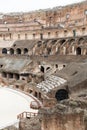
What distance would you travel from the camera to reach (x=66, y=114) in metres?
12.5

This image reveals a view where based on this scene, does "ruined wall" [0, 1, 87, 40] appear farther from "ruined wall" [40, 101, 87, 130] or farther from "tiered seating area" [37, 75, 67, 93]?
"ruined wall" [40, 101, 87, 130]

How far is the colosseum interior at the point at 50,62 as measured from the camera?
518 inches

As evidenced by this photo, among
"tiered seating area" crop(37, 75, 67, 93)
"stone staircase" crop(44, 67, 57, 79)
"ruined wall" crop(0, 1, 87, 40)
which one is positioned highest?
"ruined wall" crop(0, 1, 87, 40)

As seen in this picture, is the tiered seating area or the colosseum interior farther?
the tiered seating area

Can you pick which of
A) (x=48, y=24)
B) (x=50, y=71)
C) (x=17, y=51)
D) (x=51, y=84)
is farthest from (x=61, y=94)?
(x=48, y=24)

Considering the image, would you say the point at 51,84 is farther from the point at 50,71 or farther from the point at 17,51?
the point at 17,51

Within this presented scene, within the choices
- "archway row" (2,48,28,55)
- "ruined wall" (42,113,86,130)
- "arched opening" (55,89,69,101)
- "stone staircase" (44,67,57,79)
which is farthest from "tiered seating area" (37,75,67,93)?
"archway row" (2,48,28,55)

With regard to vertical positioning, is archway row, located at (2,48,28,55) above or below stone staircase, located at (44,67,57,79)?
above

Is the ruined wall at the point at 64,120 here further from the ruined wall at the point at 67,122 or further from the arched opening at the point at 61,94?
the arched opening at the point at 61,94

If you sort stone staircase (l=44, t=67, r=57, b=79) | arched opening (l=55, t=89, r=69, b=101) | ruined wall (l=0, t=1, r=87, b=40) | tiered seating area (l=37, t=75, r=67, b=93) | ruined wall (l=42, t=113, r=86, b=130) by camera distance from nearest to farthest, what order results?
ruined wall (l=42, t=113, r=86, b=130), arched opening (l=55, t=89, r=69, b=101), tiered seating area (l=37, t=75, r=67, b=93), stone staircase (l=44, t=67, r=57, b=79), ruined wall (l=0, t=1, r=87, b=40)

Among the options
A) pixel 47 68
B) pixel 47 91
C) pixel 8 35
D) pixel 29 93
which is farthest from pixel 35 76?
pixel 8 35

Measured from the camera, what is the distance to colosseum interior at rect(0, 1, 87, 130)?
13146 mm

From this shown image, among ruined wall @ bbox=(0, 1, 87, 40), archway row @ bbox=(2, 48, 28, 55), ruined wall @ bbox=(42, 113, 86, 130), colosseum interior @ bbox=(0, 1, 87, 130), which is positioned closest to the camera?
ruined wall @ bbox=(42, 113, 86, 130)

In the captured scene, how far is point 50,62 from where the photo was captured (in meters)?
41.0
